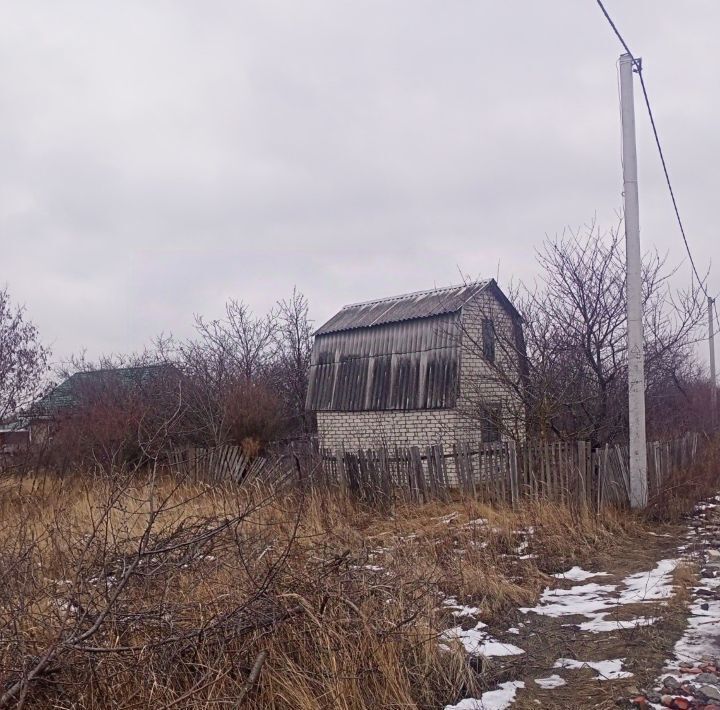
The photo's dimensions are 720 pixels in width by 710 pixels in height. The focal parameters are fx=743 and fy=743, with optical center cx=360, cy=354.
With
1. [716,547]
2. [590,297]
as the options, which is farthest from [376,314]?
[716,547]

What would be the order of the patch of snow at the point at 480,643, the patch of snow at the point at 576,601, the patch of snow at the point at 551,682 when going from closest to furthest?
the patch of snow at the point at 551,682 → the patch of snow at the point at 480,643 → the patch of snow at the point at 576,601

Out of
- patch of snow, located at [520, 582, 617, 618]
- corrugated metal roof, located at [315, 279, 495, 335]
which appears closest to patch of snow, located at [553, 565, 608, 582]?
patch of snow, located at [520, 582, 617, 618]

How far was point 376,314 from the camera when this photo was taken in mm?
19062

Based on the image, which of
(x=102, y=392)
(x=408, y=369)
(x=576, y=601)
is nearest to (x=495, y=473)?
(x=576, y=601)

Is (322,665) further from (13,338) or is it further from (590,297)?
(13,338)

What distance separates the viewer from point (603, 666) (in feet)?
13.9

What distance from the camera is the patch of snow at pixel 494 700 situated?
12.1 ft

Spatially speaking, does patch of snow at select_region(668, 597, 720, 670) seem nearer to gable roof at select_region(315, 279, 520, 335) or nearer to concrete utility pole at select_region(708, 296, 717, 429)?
gable roof at select_region(315, 279, 520, 335)

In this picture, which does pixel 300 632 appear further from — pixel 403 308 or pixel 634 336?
pixel 403 308

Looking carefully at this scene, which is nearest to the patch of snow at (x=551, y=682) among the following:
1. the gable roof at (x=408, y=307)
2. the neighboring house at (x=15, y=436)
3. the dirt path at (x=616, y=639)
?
the dirt path at (x=616, y=639)

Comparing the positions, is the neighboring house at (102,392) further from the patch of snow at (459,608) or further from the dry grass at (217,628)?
the dry grass at (217,628)

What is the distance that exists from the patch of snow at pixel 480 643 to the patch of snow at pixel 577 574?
1850 mm

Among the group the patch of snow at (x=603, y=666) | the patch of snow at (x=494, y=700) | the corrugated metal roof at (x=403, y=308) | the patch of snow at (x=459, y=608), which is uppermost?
the corrugated metal roof at (x=403, y=308)

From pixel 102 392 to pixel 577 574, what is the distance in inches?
700
